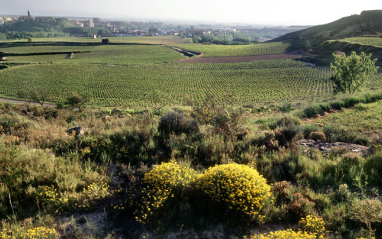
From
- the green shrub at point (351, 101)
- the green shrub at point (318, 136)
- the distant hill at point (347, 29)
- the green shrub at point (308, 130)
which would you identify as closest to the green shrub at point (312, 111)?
the green shrub at point (351, 101)

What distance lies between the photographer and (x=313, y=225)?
146 inches

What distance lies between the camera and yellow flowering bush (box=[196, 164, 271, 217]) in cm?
417

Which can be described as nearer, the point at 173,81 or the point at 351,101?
the point at 351,101

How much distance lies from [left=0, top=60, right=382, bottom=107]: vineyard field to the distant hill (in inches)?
1485

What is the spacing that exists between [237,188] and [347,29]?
11734 cm

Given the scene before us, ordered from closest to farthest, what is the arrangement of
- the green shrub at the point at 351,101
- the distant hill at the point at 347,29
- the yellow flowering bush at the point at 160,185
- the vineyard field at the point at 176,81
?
the yellow flowering bush at the point at 160,185
the green shrub at the point at 351,101
the vineyard field at the point at 176,81
the distant hill at the point at 347,29

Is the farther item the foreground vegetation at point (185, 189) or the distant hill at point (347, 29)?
the distant hill at point (347, 29)

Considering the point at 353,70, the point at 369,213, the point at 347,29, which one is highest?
the point at 347,29

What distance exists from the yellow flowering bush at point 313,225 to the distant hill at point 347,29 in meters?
99.2

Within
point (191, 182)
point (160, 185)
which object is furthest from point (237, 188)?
point (160, 185)

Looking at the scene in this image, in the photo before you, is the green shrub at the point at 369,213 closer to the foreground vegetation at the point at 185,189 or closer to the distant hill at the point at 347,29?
the foreground vegetation at the point at 185,189

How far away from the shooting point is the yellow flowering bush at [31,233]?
345cm

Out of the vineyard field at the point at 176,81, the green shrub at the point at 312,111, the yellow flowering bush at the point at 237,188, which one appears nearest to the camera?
the yellow flowering bush at the point at 237,188

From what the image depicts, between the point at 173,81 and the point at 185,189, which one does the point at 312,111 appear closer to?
the point at 185,189
